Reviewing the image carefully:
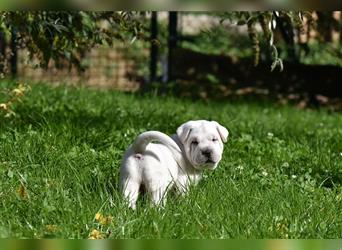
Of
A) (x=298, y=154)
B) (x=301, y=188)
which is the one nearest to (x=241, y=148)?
(x=298, y=154)

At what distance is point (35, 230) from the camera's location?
11.9 ft

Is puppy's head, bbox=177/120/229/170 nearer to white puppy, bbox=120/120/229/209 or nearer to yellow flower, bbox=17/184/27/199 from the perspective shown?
white puppy, bbox=120/120/229/209

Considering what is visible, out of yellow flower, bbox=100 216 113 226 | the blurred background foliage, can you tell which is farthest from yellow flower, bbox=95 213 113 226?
the blurred background foliage

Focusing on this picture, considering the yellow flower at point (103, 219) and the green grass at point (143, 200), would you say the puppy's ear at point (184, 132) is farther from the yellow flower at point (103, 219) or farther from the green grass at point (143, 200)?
the yellow flower at point (103, 219)

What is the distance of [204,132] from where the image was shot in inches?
176

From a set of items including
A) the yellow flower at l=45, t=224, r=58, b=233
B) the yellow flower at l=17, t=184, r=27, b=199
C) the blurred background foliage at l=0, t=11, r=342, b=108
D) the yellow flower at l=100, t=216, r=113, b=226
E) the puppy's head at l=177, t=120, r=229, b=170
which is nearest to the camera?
the yellow flower at l=45, t=224, r=58, b=233

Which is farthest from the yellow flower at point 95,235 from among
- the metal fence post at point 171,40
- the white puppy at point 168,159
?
the metal fence post at point 171,40

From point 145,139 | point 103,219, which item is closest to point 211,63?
point 145,139

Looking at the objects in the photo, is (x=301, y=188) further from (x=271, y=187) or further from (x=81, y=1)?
(x=81, y=1)

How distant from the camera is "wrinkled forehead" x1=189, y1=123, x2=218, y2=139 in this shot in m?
→ 4.45

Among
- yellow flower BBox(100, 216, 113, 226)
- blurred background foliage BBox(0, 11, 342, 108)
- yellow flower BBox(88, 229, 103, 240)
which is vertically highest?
yellow flower BBox(100, 216, 113, 226)

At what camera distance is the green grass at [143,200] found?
3846 millimetres

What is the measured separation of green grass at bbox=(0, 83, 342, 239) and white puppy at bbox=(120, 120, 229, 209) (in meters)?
0.09

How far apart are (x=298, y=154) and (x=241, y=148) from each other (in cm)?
44
